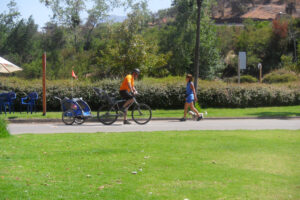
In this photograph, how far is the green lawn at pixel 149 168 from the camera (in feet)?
17.7

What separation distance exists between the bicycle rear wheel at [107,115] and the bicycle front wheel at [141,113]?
2.24 feet

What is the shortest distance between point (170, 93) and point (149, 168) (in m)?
16.6

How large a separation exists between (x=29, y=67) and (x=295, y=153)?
119 feet

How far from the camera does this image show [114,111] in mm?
14992

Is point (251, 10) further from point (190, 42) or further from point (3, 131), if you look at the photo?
point (3, 131)

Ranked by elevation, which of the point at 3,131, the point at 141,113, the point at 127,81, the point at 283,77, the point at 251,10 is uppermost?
the point at 251,10

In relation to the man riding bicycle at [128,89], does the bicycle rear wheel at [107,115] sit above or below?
below

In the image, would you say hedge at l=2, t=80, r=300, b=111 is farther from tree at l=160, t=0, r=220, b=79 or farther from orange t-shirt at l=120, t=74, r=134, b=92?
tree at l=160, t=0, r=220, b=79

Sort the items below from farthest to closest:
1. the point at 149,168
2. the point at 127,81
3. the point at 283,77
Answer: the point at 283,77 < the point at 127,81 < the point at 149,168

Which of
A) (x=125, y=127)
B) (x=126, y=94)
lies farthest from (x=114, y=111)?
(x=125, y=127)

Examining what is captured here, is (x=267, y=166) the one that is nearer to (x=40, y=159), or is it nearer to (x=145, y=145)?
(x=145, y=145)

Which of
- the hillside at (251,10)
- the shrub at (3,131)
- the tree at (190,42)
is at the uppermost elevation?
the hillside at (251,10)

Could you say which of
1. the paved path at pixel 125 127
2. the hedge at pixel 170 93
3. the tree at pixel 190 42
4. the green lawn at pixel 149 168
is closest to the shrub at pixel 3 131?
the green lawn at pixel 149 168

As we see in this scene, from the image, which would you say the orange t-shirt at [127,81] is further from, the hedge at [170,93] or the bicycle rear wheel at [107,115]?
the hedge at [170,93]
